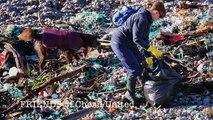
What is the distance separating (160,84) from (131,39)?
2.42 ft

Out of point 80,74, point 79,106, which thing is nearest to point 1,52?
point 80,74

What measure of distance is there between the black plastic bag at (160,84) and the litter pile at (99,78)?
15 cm

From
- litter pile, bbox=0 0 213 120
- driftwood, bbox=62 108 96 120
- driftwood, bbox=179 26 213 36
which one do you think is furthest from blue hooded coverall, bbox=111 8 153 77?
driftwood, bbox=179 26 213 36

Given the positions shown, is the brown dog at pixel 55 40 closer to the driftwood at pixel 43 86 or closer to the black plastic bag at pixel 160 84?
the driftwood at pixel 43 86

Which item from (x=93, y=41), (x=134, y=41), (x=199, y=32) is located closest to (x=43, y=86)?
(x=93, y=41)

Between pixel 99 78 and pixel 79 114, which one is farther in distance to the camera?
pixel 99 78

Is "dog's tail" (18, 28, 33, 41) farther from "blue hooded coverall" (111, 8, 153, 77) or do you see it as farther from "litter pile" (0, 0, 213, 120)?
"blue hooded coverall" (111, 8, 153, 77)

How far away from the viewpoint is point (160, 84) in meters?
6.46

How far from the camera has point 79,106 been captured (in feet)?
21.7

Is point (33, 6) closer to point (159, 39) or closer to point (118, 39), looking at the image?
point (159, 39)

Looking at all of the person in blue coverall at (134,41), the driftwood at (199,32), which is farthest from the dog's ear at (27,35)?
the driftwood at (199,32)

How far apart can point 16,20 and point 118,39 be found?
16.6 ft

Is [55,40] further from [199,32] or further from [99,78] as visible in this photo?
[199,32]

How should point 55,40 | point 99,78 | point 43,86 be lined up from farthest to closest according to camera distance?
point 55,40, point 99,78, point 43,86
